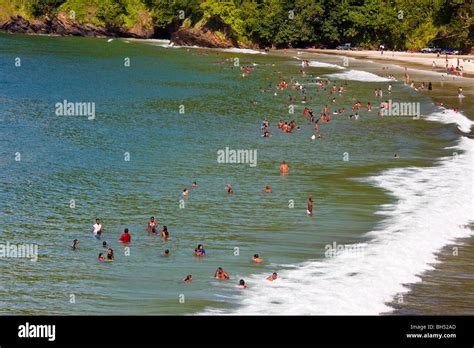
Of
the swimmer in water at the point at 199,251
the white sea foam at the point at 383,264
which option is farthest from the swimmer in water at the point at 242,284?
the swimmer in water at the point at 199,251

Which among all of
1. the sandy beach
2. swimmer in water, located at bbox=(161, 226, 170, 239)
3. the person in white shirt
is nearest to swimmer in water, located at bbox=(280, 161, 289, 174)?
swimmer in water, located at bbox=(161, 226, 170, 239)

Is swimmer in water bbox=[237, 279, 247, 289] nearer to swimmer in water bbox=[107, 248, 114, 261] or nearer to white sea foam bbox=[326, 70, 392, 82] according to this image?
swimmer in water bbox=[107, 248, 114, 261]

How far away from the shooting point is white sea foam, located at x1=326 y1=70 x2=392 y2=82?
406ft

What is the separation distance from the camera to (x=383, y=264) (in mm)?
36812

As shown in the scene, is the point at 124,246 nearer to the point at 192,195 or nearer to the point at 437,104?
the point at 192,195

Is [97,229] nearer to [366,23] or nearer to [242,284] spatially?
[242,284]

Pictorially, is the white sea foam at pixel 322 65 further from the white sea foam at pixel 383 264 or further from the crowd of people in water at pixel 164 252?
the crowd of people in water at pixel 164 252

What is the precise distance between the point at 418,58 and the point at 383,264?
5069 inches

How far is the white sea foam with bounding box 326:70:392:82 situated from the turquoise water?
734 inches

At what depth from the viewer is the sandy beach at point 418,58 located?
13991cm
